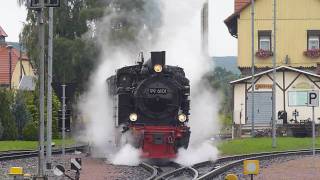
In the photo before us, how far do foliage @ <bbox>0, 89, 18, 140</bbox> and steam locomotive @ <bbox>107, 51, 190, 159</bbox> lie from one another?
24.2 m

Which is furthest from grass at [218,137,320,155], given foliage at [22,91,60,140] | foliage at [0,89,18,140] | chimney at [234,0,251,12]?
chimney at [234,0,251,12]

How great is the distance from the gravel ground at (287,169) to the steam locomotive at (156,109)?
2555 mm

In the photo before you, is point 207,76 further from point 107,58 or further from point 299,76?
point 299,76

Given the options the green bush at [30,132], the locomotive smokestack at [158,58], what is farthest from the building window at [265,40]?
the locomotive smokestack at [158,58]

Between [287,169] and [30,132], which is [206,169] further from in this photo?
[30,132]

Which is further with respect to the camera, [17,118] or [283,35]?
[283,35]

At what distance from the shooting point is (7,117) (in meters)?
48.8

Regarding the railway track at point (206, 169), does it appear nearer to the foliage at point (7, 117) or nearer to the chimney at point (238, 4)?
the foliage at point (7, 117)

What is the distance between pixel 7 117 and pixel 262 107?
16.1m

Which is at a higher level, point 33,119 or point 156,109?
point 156,109

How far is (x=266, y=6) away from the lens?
54281 millimetres

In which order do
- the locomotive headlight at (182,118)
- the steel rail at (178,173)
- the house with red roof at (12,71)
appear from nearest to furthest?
1. the steel rail at (178,173)
2. the locomotive headlight at (182,118)
3. the house with red roof at (12,71)

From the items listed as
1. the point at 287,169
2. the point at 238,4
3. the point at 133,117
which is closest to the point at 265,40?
the point at 238,4

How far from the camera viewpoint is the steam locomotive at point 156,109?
25.1m
